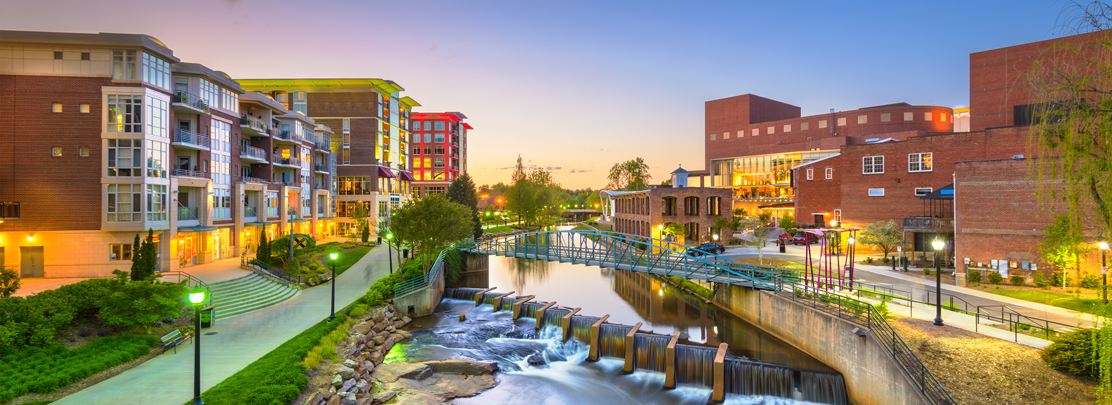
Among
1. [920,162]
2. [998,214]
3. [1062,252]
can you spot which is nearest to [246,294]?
[1062,252]

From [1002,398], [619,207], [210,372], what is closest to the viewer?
[1002,398]

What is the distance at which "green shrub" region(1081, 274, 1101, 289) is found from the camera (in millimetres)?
22525

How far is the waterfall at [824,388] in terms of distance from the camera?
17.2 m

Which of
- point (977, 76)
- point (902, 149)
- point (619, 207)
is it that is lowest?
point (619, 207)

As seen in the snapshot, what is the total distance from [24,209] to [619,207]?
181ft

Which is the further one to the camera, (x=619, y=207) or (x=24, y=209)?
(x=619, y=207)

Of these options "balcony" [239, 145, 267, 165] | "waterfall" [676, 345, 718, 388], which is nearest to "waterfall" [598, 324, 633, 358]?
"waterfall" [676, 345, 718, 388]

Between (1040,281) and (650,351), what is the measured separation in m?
20.0

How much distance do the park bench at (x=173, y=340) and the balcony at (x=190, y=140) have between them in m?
16.9

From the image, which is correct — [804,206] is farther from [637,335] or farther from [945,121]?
[945,121]

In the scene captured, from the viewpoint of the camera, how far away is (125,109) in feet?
89.5

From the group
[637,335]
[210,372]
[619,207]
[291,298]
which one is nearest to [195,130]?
[291,298]

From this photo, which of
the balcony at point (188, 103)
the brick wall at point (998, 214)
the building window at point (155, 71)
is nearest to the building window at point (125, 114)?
the building window at point (155, 71)

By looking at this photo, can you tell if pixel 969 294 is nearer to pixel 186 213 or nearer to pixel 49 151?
pixel 186 213
